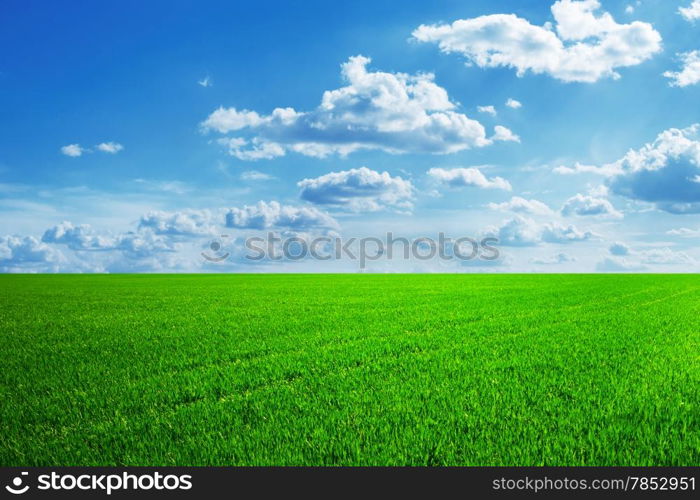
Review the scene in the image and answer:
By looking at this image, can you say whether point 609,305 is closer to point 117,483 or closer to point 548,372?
point 548,372

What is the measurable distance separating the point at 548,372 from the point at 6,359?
40.4 ft

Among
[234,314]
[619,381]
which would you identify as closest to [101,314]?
[234,314]

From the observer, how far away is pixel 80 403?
820 cm

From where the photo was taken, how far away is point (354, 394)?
815 cm

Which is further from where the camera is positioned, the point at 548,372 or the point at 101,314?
the point at 101,314

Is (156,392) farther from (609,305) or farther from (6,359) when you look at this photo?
(609,305)

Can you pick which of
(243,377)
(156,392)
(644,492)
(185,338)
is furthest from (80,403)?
(644,492)

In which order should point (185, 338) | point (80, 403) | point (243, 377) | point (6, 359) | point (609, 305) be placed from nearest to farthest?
point (80, 403) < point (243, 377) < point (6, 359) < point (185, 338) < point (609, 305)

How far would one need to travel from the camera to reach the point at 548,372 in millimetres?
9734

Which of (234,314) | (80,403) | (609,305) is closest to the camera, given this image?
(80,403)

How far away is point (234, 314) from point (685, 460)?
58.0 feet

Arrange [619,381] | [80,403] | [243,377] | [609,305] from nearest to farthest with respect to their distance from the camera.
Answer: [80,403] → [619,381] → [243,377] → [609,305]

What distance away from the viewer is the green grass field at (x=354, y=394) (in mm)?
5980

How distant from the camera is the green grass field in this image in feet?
19.6
